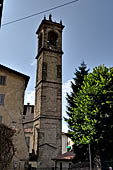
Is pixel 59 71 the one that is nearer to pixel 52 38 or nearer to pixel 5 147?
pixel 52 38

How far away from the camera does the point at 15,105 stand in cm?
2223

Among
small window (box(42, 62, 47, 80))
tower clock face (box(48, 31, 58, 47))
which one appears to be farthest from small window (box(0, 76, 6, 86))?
tower clock face (box(48, 31, 58, 47))

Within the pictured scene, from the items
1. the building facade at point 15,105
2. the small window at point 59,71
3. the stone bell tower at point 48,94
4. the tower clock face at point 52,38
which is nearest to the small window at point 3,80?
the building facade at point 15,105

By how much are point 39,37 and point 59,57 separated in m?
6.21

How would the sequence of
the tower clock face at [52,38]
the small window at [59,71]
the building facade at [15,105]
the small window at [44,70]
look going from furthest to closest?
the tower clock face at [52,38], the small window at [59,71], the small window at [44,70], the building facade at [15,105]

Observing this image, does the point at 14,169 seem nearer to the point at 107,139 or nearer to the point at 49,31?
the point at 107,139

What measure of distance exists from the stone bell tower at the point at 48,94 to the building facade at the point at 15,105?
22.8 feet

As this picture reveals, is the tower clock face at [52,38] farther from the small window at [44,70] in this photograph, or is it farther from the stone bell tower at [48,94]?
the small window at [44,70]

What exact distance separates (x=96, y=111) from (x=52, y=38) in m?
22.4

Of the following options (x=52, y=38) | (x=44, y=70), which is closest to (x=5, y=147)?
(x=44, y=70)

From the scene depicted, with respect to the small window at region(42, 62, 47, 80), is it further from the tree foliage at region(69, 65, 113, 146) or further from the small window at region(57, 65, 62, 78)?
the tree foliage at region(69, 65, 113, 146)

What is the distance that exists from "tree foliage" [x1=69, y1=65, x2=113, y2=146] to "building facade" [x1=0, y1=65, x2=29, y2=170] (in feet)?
18.9

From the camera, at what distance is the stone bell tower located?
2802 cm

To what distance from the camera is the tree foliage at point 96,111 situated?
16391 mm
